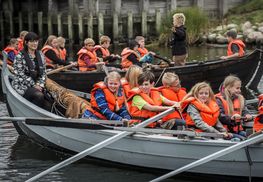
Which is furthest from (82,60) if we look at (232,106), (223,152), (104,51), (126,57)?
(223,152)

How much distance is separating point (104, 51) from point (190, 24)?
12.5 m

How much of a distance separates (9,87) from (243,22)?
19.7 m

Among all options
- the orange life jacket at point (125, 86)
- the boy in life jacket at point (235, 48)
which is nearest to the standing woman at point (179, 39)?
the boy in life jacket at point (235, 48)

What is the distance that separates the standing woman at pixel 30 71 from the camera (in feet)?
35.5

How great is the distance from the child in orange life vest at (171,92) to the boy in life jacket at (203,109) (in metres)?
0.35

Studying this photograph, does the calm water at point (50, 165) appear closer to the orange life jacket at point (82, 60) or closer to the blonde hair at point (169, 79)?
the blonde hair at point (169, 79)

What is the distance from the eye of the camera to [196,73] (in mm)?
15469

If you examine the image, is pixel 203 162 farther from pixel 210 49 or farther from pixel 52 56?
pixel 210 49

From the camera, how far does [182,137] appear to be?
29.5 feet

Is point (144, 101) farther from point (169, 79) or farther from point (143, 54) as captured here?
point (143, 54)

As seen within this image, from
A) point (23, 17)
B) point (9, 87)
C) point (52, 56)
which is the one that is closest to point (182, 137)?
point (9, 87)

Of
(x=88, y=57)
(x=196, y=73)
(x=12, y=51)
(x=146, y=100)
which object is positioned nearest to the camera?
(x=146, y=100)

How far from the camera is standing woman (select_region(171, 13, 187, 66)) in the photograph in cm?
1498

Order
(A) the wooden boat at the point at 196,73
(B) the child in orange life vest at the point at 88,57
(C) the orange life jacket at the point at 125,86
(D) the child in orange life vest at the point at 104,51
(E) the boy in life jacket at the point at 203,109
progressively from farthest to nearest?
(D) the child in orange life vest at the point at 104,51 < (B) the child in orange life vest at the point at 88,57 < (A) the wooden boat at the point at 196,73 < (C) the orange life jacket at the point at 125,86 < (E) the boy in life jacket at the point at 203,109
